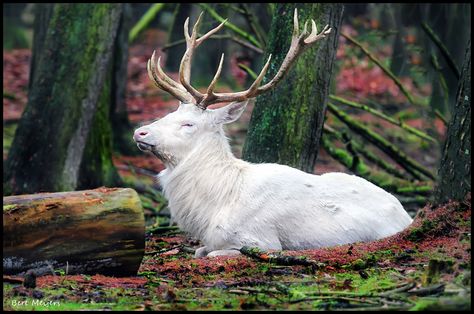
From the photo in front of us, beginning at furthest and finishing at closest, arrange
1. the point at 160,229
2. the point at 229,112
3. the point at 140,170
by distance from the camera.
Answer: the point at 140,170
the point at 160,229
the point at 229,112

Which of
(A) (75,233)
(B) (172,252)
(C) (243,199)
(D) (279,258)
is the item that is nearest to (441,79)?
(C) (243,199)

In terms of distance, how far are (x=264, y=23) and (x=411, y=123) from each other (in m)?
3.99

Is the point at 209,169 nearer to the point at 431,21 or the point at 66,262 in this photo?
the point at 66,262

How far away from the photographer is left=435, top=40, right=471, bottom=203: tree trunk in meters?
6.92

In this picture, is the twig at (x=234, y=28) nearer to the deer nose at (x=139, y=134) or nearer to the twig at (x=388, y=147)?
the twig at (x=388, y=147)

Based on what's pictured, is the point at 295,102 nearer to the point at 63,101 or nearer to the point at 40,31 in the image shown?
the point at 63,101

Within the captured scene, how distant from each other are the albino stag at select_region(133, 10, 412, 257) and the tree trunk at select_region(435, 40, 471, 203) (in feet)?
3.87

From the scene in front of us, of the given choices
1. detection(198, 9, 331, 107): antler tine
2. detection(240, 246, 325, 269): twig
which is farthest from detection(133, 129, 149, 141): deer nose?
detection(240, 246, 325, 269): twig

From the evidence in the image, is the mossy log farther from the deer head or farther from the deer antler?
the deer antler

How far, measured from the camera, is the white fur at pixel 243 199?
7969 mm

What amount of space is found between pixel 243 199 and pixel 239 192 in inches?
3.9

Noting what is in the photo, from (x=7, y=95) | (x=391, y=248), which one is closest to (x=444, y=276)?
(x=391, y=248)

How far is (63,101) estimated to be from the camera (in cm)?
1170

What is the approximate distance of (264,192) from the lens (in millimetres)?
8102
